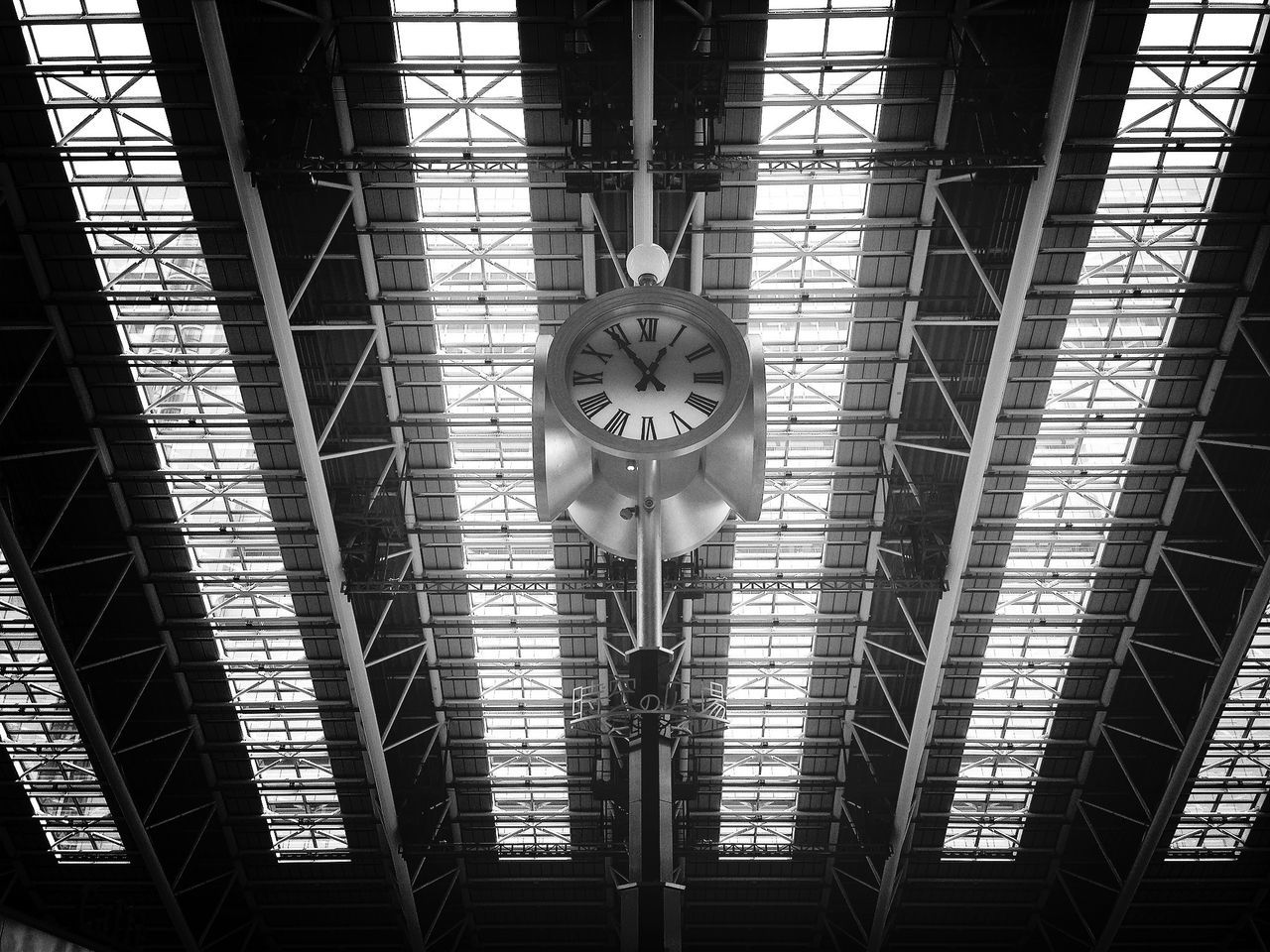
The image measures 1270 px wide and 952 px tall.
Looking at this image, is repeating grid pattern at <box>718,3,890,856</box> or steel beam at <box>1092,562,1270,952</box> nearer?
repeating grid pattern at <box>718,3,890,856</box>

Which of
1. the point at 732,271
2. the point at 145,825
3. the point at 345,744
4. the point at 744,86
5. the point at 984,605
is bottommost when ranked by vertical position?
the point at 145,825

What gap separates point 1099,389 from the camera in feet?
71.3

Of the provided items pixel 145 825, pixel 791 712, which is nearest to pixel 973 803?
pixel 791 712

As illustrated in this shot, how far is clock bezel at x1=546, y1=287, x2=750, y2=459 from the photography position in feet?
31.0

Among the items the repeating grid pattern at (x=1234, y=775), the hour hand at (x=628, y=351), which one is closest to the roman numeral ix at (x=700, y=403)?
the hour hand at (x=628, y=351)

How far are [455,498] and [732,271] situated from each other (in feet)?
28.0

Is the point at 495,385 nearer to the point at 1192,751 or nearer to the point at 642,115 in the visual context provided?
the point at 642,115

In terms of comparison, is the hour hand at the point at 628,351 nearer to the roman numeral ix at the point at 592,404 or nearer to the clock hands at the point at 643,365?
the clock hands at the point at 643,365

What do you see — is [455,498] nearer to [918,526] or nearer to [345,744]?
[345,744]

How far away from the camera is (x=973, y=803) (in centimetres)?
2684

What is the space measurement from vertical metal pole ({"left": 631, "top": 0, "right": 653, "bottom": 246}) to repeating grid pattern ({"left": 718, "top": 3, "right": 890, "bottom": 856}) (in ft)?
7.39

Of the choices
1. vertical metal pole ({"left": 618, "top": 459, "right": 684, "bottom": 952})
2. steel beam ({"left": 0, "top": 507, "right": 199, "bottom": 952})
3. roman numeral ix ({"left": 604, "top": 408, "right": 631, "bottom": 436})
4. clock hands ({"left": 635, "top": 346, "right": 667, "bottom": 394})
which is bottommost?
vertical metal pole ({"left": 618, "top": 459, "right": 684, "bottom": 952})

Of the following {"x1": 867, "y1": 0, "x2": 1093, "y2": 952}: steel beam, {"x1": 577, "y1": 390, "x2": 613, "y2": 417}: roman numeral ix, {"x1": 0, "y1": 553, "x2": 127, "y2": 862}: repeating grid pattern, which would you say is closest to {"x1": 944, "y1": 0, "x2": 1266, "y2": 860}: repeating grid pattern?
{"x1": 867, "y1": 0, "x2": 1093, "y2": 952}: steel beam

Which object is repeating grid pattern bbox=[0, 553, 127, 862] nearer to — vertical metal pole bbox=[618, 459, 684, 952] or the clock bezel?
vertical metal pole bbox=[618, 459, 684, 952]
